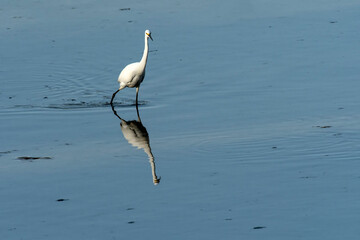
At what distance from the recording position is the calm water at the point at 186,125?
9258mm

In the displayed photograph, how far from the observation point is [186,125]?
13281 millimetres

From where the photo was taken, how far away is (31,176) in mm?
11016

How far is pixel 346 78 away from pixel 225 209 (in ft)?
23.3

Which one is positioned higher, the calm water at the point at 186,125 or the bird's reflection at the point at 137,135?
the calm water at the point at 186,125

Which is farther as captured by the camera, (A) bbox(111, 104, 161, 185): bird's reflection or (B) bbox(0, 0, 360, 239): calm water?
(A) bbox(111, 104, 161, 185): bird's reflection

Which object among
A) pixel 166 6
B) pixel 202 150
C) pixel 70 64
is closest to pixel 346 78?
pixel 202 150

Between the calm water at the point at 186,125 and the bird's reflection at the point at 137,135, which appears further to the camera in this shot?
the bird's reflection at the point at 137,135

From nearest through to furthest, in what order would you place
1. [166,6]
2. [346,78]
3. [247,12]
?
[346,78], [247,12], [166,6]

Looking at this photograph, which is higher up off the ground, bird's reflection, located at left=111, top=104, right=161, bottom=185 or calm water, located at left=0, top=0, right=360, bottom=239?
calm water, located at left=0, top=0, right=360, bottom=239

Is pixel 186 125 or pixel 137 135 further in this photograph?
pixel 186 125

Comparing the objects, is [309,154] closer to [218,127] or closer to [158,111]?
[218,127]

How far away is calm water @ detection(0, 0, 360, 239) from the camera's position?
364 inches

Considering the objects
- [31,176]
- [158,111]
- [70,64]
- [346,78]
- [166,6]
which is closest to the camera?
[31,176]

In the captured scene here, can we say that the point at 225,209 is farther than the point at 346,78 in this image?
No
